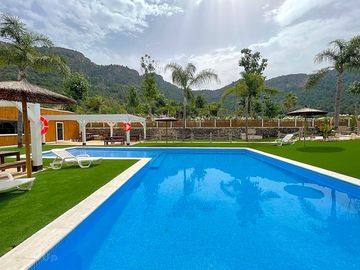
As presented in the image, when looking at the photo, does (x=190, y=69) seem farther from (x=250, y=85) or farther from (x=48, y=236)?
(x=48, y=236)

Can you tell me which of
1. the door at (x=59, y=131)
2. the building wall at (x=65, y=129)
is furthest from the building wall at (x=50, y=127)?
the door at (x=59, y=131)

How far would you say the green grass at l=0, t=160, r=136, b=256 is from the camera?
11.9 ft

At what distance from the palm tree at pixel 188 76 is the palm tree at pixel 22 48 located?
38.6 ft

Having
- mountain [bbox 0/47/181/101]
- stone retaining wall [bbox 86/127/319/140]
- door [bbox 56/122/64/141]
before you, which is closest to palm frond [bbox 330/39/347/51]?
stone retaining wall [bbox 86/127/319/140]

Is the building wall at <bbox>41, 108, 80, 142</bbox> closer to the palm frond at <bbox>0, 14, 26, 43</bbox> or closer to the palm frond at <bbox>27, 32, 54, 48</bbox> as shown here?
the palm frond at <bbox>27, 32, 54, 48</bbox>

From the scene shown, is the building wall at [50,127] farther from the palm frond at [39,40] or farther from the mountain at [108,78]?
the mountain at [108,78]

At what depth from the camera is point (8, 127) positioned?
61.4 feet

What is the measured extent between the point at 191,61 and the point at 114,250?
24.0m

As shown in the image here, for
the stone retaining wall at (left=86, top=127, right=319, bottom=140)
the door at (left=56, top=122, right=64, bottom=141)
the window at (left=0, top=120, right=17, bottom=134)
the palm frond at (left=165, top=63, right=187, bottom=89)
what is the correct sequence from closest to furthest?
the window at (left=0, top=120, right=17, bottom=134) → the door at (left=56, top=122, right=64, bottom=141) → the palm frond at (left=165, top=63, right=187, bottom=89) → the stone retaining wall at (left=86, top=127, right=319, bottom=140)

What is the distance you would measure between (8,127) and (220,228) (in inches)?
783

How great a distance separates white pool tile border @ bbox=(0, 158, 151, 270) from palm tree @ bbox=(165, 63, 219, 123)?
21083 millimetres

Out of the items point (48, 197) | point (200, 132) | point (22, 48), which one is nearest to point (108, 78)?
point (200, 132)

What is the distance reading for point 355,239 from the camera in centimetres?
401

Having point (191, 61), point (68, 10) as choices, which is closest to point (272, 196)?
point (68, 10)
